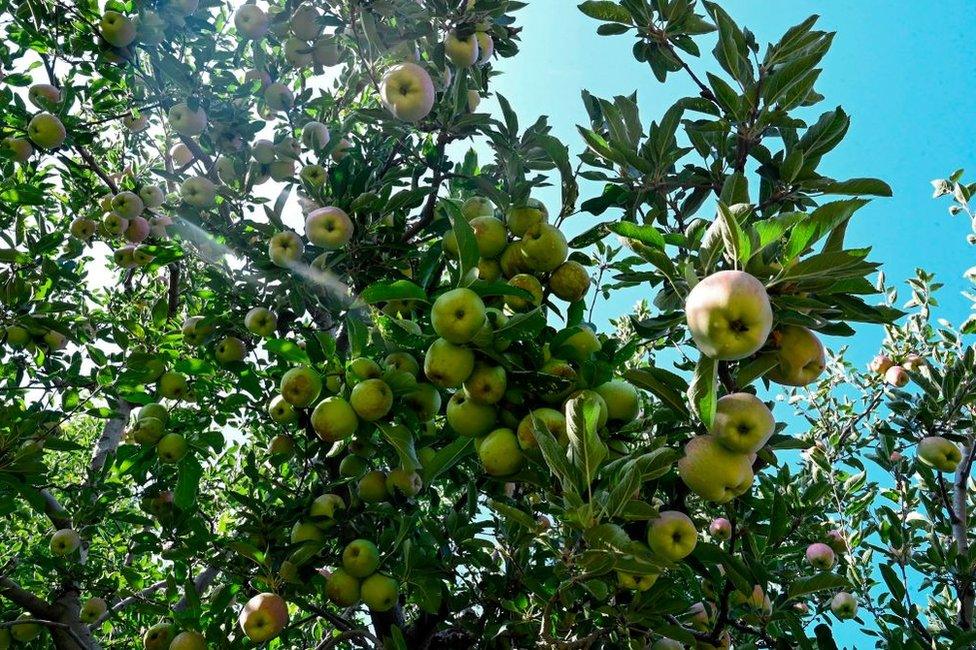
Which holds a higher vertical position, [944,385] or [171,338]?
[944,385]

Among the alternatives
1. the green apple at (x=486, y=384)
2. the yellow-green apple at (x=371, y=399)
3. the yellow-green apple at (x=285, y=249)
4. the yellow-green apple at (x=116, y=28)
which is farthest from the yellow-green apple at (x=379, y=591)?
the yellow-green apple at (x=116, y=28)

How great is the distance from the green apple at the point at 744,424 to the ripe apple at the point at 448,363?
0.76 metres

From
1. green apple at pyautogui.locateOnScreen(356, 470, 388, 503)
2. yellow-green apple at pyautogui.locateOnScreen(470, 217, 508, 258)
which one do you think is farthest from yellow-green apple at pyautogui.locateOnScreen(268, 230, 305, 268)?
yellow-green apple at pyautogui.locateOnScreen(470, 217, 508, 258)

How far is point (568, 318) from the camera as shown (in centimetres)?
229

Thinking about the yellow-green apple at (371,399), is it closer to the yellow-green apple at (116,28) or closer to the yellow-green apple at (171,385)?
the yellow-green apple at (171,385)

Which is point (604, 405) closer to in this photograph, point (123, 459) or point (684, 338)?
point (684, 338)

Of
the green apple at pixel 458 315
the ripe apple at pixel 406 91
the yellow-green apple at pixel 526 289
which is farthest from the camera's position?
the ripe apple at pixel 406 91

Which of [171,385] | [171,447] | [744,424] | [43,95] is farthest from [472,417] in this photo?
[43,95]

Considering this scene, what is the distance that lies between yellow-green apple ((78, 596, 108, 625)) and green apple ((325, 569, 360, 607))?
2.34 metres

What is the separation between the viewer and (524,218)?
2441mm

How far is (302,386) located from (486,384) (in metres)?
0.90

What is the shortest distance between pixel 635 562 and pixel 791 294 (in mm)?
886

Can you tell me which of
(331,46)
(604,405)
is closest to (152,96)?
(331,46)

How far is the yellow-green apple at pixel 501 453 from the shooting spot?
191 cm
